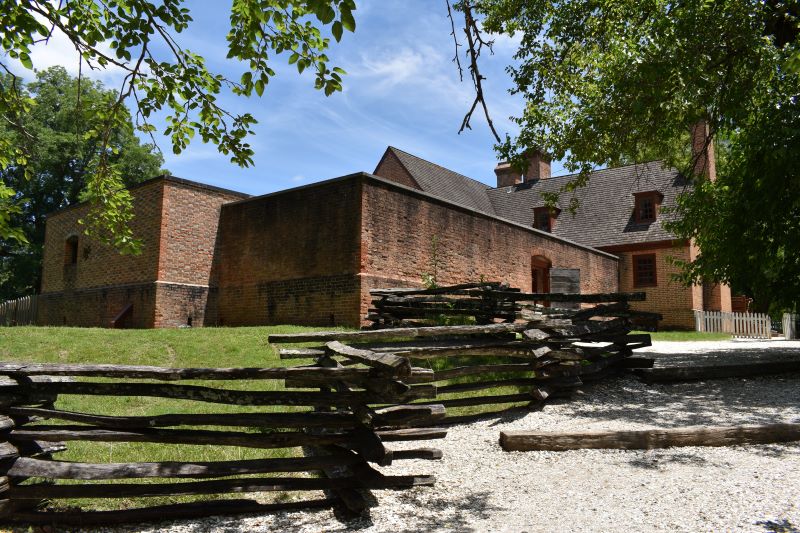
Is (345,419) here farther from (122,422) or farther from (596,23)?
(596,23)

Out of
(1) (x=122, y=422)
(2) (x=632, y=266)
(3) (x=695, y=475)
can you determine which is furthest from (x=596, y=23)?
(2) (x=632, y=266)

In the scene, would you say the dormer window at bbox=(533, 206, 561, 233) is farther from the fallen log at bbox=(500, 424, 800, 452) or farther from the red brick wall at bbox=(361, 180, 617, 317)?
the fallen log at bbox=(500, 424, 800, 452)

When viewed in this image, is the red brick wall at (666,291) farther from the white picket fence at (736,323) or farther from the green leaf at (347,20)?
the green leaf at (347,20)

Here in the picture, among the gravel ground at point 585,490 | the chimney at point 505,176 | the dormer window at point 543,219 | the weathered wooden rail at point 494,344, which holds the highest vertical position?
the chimney at point 505,176

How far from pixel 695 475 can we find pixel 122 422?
4553mm

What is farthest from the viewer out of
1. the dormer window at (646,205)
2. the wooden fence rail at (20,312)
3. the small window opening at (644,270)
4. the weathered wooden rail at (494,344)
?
the dormer window at (646,205)

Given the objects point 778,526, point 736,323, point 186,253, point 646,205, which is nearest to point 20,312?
point 186,253

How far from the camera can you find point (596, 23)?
12891 millimetres

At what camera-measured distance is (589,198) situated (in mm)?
30266

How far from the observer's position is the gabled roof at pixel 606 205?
88.7ft

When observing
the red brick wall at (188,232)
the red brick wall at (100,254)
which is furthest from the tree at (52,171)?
the red brick wall at (188,232)

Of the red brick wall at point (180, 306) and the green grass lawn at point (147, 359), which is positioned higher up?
the red brick wall at point (180, 306)

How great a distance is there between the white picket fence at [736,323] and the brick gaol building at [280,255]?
5899 mm

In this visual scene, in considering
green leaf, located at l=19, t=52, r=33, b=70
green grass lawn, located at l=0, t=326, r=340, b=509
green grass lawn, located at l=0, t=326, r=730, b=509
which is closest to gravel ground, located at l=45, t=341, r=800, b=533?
green grass lawn, located at l=0, t=326, r=730, b=509
